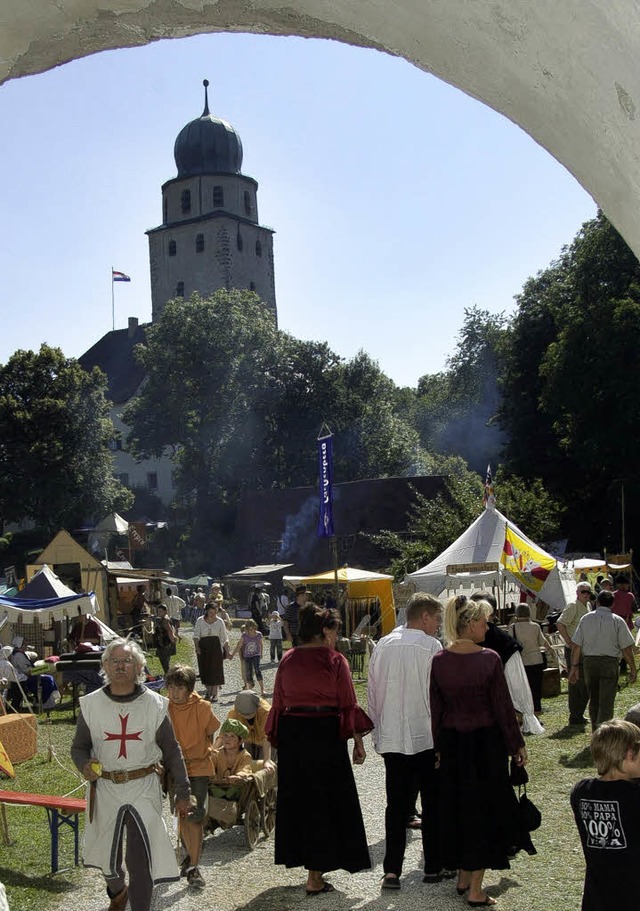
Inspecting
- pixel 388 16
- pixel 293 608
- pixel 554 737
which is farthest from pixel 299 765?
pixel 293 608

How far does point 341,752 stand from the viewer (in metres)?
6.59

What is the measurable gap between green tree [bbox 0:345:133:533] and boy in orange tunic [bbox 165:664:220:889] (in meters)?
47.3

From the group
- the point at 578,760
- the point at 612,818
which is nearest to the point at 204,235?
the point at 578,760

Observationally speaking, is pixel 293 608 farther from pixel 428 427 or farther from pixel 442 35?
pixel 428 427

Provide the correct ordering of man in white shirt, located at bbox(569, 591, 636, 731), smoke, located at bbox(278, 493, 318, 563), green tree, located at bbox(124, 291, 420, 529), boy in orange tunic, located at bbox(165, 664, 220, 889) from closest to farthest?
boy in orange tunic, located at bbox(165, 664, 220, 889) < man in white shirt, located at bbox(569, 591, 636, 731) < smoke, located at bbox(278, 493, 318, 563) < green tree, located at bbox(124, 291, 420, 529)

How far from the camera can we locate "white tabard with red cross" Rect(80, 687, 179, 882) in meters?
5.68

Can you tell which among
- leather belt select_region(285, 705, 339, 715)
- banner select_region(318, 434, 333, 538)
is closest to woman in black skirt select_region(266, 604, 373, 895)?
leather belt select_region(285, 705, 339, 715)

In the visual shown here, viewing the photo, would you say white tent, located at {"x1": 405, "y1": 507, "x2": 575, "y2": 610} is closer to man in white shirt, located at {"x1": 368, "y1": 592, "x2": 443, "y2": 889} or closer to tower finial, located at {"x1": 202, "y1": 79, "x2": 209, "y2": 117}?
man in white shirt, located at {"x1": 368, "y1": 592, "x2": 443, "y2": 889}

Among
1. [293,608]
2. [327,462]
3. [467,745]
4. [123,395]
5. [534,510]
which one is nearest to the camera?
[467,745]

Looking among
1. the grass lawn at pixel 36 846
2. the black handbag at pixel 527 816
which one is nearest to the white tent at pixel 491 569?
the grass lawn at pixel 36 846

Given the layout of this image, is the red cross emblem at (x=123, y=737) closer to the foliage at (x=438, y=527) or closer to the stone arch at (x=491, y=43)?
the stone arch at (x=491, y=43)

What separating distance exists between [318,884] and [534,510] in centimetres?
2718

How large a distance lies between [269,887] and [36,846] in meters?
2.59

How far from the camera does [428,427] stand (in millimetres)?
88500
